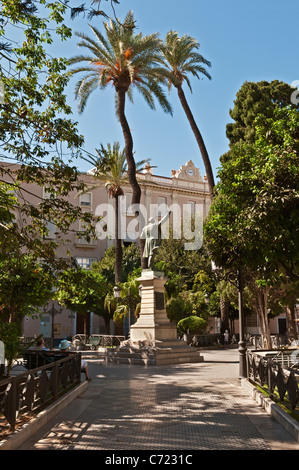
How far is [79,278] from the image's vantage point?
31.2 feet

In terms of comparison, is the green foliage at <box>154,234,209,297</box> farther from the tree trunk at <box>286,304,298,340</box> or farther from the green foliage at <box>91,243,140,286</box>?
the tree trunk at <box>286,304,298,340</box>

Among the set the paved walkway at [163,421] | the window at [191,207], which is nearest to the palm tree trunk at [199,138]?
the window at [191,207]

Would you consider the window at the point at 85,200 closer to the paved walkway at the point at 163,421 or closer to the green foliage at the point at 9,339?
the paved walkway at the point at 163,421

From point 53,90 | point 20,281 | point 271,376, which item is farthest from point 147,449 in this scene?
point 20,281

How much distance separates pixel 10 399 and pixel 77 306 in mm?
24182

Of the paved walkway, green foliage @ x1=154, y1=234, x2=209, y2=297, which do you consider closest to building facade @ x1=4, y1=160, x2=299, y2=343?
green foliage @ x1=154, y1=234, x2=209, y2=297

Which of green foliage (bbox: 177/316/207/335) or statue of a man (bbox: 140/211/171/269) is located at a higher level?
statue of a man (bbox: 140/211/171/269)

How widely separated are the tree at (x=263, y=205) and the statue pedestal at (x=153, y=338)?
279 inches

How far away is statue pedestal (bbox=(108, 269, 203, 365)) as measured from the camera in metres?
17.4

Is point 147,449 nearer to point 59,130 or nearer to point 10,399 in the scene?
point 10,399

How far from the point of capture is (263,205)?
9156 mm

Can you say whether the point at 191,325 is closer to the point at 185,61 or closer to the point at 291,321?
the point at 291,321

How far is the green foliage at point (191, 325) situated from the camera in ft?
88.8

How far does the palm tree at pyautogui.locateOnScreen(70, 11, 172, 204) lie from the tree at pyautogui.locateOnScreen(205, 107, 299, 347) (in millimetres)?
12548
